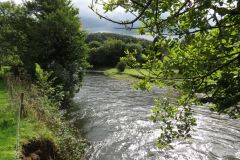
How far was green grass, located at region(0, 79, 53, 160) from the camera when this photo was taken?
1152cm

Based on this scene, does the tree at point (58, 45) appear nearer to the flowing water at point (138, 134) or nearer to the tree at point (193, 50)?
the flowing water at point (138, 134)

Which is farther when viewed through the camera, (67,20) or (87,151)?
(67,20)

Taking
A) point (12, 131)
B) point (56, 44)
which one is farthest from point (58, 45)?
point (12, 131)

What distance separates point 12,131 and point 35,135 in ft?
3.28

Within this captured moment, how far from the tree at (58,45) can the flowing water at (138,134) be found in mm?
3326

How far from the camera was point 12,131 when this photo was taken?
13594 mm

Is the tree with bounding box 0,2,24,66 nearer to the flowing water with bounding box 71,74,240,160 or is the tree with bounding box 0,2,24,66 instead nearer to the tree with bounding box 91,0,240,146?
the flowing water with bounding box 71,74,240,160

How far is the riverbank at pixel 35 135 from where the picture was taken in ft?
39.8

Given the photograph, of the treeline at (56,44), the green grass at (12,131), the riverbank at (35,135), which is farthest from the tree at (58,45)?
the green grass at (12,131)

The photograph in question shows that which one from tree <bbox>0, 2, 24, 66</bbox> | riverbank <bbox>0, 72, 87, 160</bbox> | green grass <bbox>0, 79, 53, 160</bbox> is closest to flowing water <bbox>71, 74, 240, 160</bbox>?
riverbank <bbox>0, 72, 87, 160</bbox>

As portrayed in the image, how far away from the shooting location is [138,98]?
116ft

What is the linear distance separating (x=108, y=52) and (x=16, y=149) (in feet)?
280

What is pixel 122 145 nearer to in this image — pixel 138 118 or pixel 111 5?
pixel 138 118

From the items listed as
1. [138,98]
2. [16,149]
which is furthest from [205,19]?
[138,98]
